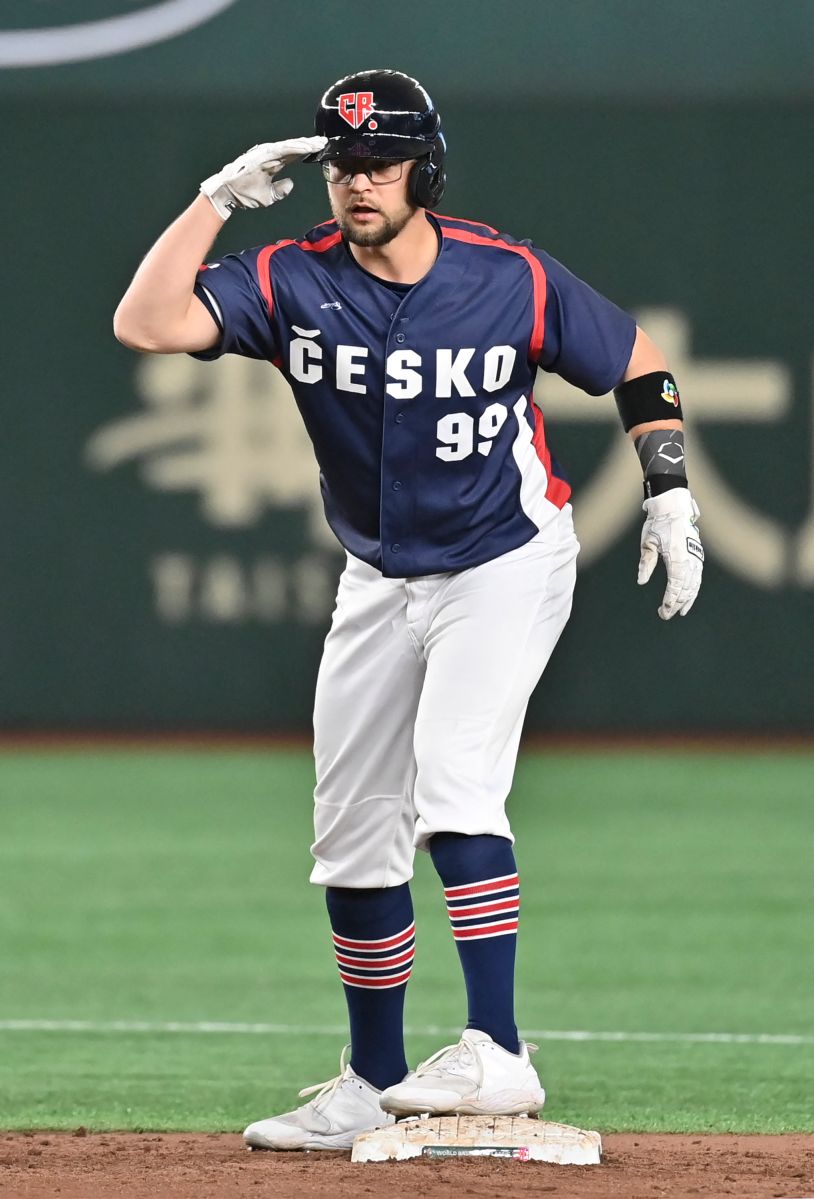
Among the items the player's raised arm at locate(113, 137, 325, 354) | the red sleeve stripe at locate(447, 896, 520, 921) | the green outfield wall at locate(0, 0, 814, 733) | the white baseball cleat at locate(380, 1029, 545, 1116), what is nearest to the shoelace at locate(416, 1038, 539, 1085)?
the white baseball cleat at locate(380, 1029, 545, 1116)

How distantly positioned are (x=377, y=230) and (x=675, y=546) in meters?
0.93

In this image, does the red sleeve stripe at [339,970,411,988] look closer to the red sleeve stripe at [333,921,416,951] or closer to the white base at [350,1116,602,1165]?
the red sleeve stripe at [333,921,416,951]

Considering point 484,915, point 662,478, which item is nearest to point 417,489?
point 662,478

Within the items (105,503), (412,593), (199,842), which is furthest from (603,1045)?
(105,503)

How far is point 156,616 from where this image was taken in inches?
477

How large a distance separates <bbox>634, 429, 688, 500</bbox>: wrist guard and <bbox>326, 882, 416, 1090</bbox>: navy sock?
1.05 m

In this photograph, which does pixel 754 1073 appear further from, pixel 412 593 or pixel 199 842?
pixel 199 842

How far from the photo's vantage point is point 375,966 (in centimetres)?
458

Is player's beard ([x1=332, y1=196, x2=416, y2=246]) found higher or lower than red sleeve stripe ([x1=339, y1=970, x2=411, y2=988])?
higher

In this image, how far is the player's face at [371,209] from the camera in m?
4.27

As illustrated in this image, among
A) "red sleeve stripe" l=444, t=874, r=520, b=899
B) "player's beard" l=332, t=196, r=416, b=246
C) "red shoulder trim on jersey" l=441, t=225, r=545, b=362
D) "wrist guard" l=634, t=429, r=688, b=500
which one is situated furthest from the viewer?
"wrist guard" l=634, t=429, r=688, b=500

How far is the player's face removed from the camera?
14.0ft

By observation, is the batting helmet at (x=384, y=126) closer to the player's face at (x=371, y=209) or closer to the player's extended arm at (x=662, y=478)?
the player's face at (x=371, y=209)

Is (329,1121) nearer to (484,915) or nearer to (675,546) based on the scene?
(484,915)
